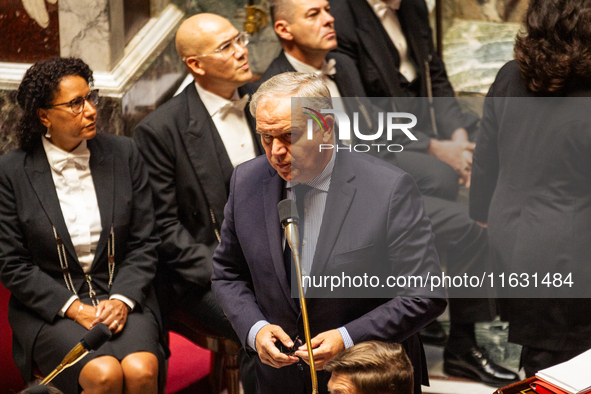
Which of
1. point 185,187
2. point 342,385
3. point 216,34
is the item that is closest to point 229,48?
point 216,34

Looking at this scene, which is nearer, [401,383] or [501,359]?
[401,383]

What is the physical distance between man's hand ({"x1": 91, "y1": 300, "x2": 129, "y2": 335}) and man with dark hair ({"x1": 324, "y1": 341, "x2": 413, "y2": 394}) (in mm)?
1442

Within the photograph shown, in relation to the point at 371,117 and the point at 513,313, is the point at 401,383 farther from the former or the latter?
the point at 371,117

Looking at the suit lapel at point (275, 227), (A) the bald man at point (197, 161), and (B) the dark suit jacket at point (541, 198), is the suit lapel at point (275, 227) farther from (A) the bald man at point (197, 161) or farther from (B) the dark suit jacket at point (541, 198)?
(A) the bald man at point (197, 161)

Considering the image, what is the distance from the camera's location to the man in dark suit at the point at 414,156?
9.96ft

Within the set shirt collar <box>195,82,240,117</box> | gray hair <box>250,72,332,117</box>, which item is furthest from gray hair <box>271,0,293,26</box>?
gray hair <box>250,72,332,117</box>

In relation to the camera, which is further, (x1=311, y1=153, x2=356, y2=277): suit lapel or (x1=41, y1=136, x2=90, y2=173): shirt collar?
(x1=41, y1=136, x2=90, y2=173): shirt collar

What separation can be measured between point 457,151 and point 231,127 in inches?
46.0

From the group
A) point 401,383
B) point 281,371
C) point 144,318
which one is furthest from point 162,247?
point 401,383

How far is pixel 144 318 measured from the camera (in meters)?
3.26

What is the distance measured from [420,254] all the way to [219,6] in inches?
138

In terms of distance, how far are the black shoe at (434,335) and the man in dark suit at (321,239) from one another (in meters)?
1.45

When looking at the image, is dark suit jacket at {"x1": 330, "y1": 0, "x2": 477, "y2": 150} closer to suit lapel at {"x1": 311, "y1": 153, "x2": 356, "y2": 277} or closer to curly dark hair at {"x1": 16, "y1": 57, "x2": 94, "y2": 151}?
curly dark hair at {"x1": 16, "y1": 57, "x2": 94, "y2": 151}

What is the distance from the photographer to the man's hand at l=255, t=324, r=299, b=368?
→ 2145mm
